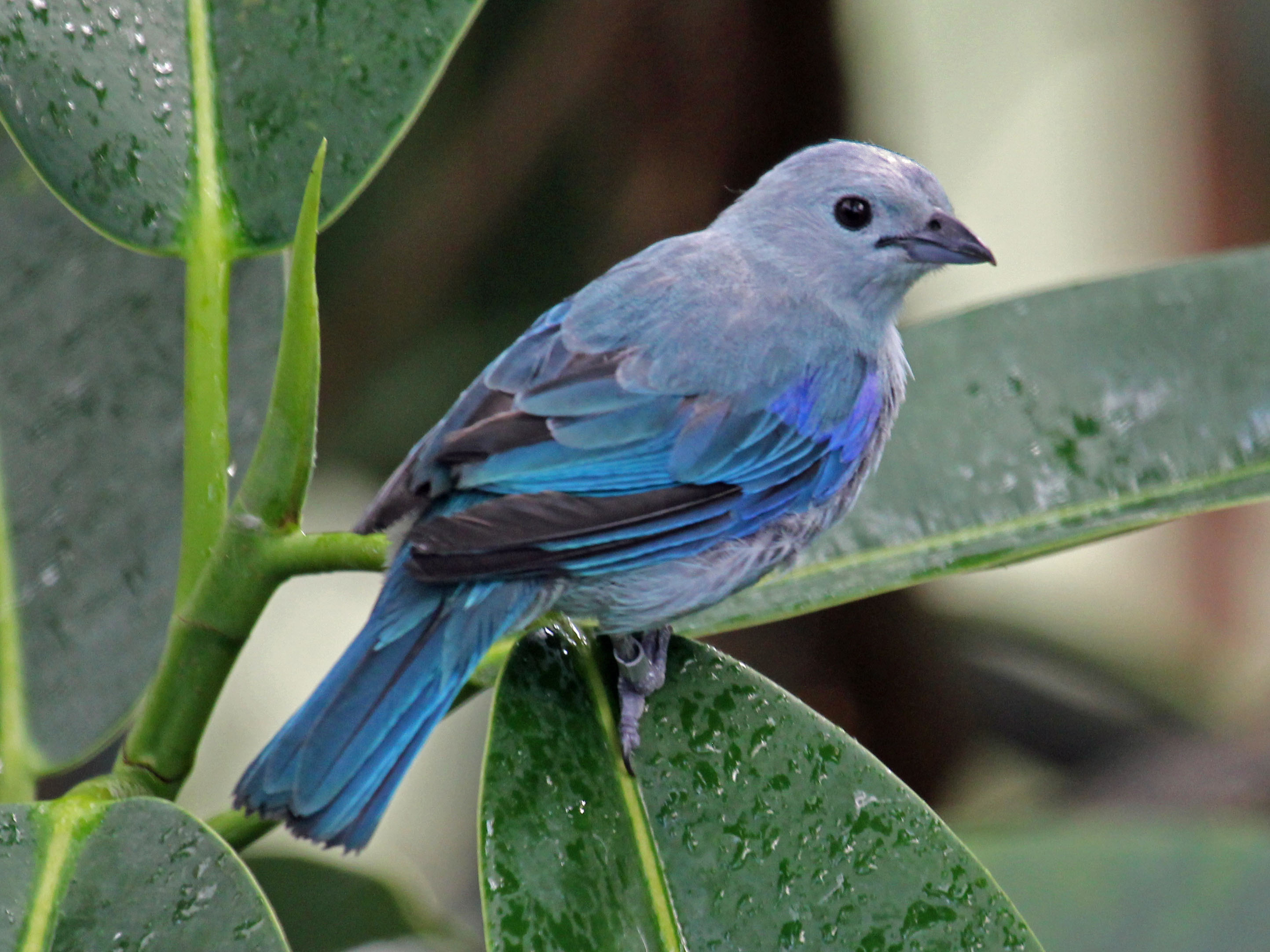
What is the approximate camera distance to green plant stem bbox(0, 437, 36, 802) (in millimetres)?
1693

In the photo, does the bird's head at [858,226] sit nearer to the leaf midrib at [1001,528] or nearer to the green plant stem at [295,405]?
the leaf midrib at [1001,528]

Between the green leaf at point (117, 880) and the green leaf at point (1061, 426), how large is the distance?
72 cm

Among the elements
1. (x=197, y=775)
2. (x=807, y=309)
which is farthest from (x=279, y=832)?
(x=807, y=309)

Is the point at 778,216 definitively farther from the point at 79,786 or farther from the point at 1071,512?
the point at 79,786

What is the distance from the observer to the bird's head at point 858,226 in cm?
215

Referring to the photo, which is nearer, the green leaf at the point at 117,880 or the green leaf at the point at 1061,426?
the green leaf at the point at 117,880

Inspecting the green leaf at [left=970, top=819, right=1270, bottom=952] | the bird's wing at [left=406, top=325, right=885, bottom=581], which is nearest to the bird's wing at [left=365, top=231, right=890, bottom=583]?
the bird's wing at [left=406, top=325, right=885, bottom=581]

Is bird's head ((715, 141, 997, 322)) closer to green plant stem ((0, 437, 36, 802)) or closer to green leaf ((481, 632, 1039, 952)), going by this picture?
green leaf ((481, 632, 1039, 952))

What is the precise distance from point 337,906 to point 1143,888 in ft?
4.27

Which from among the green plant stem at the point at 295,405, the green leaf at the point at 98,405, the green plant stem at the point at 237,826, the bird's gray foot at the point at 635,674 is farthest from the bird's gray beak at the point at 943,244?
the green plant stem at the point at 237,826

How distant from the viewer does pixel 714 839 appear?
154 centimetres

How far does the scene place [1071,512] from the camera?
192 centimetres

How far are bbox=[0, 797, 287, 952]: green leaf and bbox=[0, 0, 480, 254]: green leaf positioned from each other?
2.15ft

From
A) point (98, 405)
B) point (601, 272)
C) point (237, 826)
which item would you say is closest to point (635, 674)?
point (237, 826)
